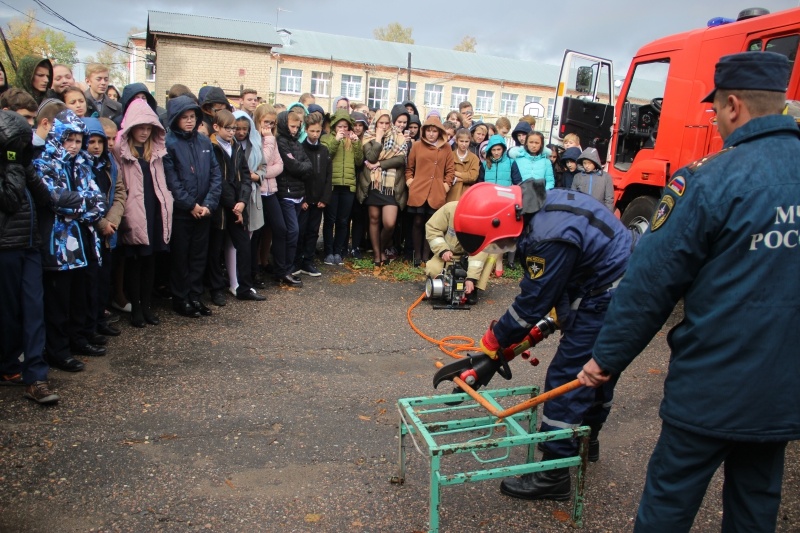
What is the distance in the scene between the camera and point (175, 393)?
4535 mm

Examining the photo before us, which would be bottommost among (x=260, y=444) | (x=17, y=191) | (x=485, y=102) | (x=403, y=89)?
(x=260, y=444)

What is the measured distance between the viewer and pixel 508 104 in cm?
5009

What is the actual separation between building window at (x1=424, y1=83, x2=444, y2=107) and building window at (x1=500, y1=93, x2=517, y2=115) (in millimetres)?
5356

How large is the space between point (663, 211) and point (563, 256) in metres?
0.81

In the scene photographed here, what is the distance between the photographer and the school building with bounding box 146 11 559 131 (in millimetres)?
33750

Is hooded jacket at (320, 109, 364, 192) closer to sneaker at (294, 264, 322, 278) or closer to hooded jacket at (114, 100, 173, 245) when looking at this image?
sneaker at (294, 264, 322, 278)

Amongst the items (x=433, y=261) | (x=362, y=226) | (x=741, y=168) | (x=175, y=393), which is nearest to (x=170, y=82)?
(x=362, y=226)

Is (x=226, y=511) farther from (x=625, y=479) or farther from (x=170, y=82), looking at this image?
(x=170, y=82)

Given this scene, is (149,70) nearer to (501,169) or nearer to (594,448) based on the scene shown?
(501,169)

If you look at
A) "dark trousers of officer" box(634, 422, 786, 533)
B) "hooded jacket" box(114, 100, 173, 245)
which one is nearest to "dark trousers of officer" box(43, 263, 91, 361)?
"hooded jacket" box(114, 100, 173, 245)

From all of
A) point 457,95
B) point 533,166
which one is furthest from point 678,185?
point 457,95

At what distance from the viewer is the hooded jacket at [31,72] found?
586cm

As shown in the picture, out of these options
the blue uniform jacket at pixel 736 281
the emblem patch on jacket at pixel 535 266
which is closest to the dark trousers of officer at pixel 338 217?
the emblem patch on jacket at pixel 535 266

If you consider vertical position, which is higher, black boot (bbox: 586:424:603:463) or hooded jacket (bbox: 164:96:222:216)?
hooded jacket (bbox: 164:96:222:216)
